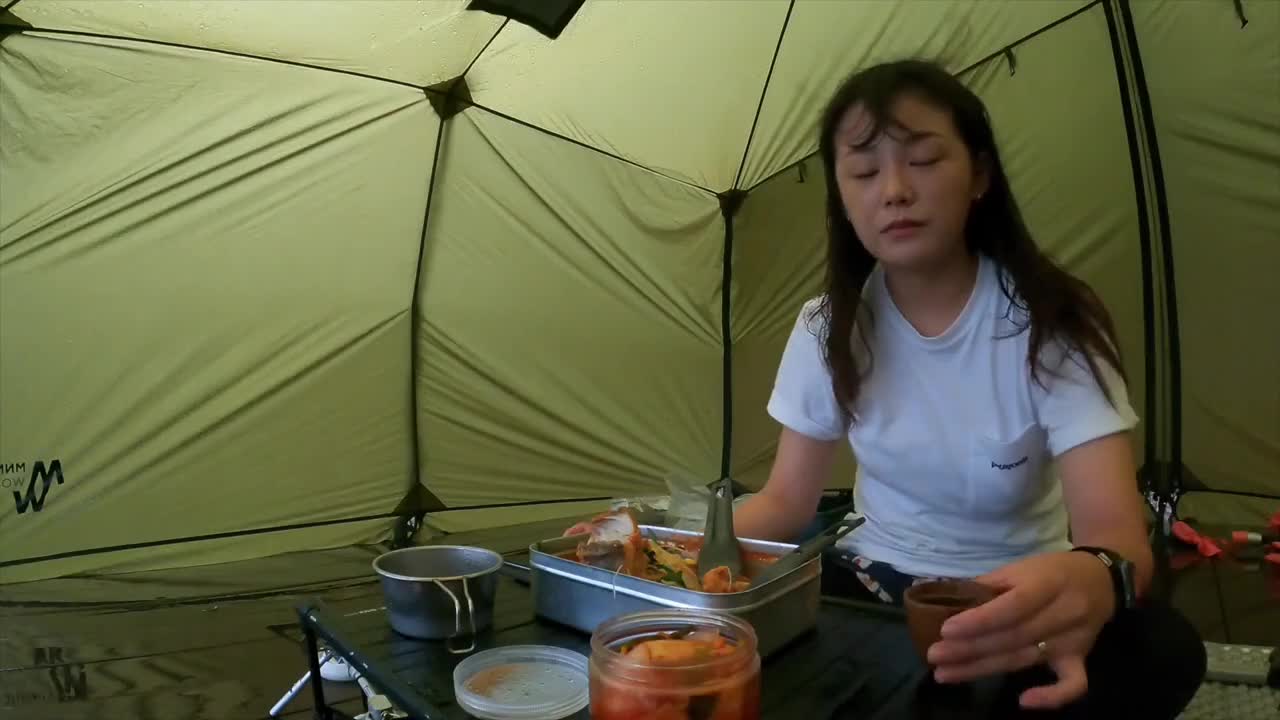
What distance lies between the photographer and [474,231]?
251 centimetres

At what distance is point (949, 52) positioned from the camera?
243 centimetres

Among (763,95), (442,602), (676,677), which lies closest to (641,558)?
(442,602)

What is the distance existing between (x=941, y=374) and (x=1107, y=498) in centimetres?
23

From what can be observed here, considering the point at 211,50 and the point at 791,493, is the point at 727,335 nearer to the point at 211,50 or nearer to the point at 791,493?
the point at 211,50

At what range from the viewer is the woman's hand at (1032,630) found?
2.09 feet

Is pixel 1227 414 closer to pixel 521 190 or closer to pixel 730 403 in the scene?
pixel 730 403

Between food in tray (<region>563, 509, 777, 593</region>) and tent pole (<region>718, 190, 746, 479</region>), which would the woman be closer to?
food in tray (<region>563, 509, 777, 593</region>)

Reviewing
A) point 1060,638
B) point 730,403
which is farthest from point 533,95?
point 1060,638

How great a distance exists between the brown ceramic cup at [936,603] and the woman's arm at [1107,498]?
0.23 m

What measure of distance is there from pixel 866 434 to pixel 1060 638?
464 mm

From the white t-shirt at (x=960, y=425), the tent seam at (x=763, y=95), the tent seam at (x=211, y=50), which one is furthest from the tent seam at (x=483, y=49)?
the white t-shirt at (x=960, y=425)

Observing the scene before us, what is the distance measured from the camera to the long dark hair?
38.8 inches

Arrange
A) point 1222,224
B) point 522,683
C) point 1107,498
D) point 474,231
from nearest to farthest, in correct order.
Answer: point 522,683, point 1107,498, point 1222,224, point 474,231

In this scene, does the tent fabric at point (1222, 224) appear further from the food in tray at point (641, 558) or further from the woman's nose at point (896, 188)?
the food in tray at point (641, 558)
